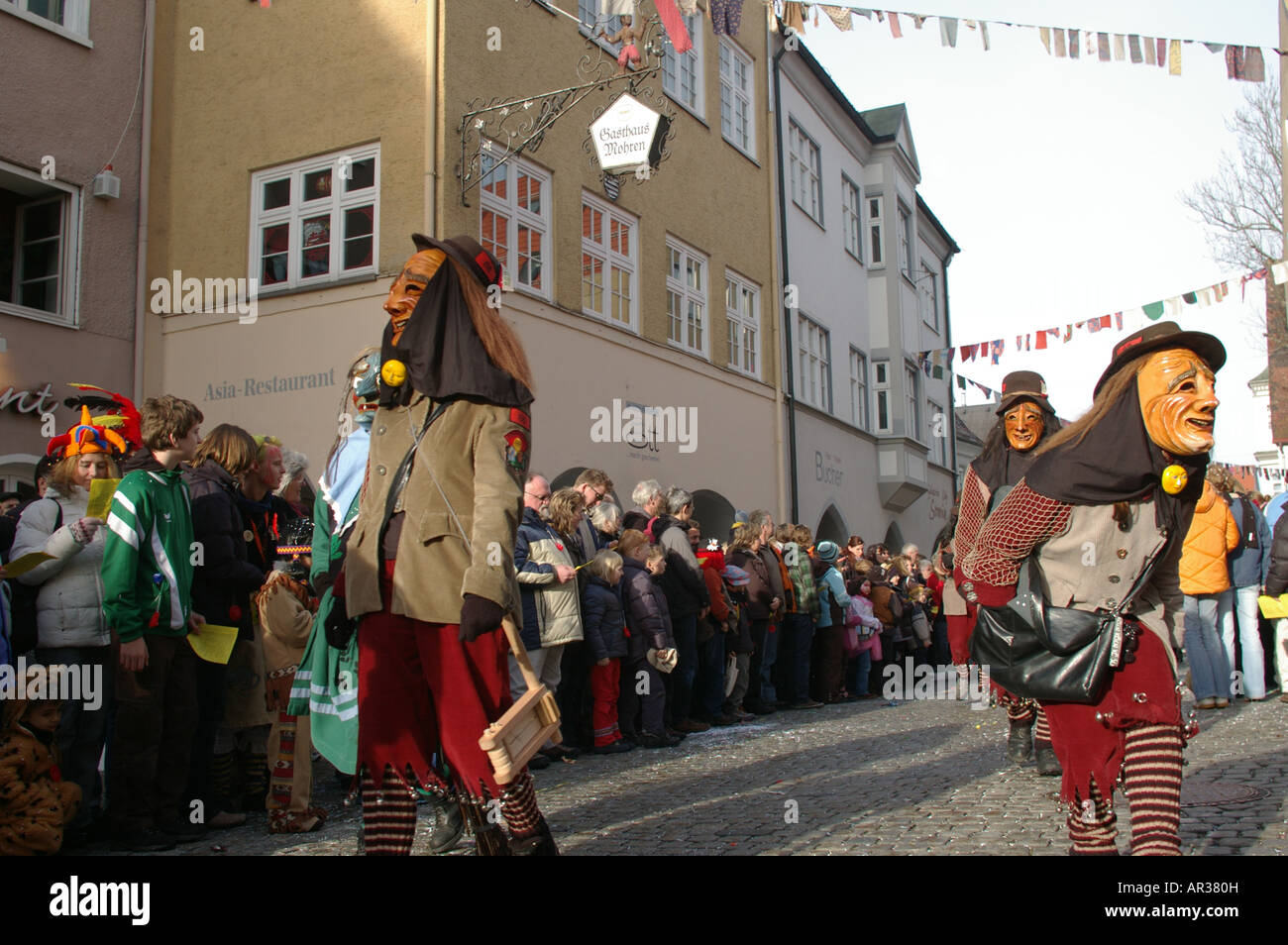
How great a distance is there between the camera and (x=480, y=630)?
3574 millimetres

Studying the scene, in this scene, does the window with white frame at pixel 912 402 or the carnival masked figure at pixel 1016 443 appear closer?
the carnival masked figure at pixel 1016 443

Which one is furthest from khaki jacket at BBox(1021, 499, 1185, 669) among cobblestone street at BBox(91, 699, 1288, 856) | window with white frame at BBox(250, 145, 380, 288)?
window with white frame at BBox(250, 145, 380, 288)

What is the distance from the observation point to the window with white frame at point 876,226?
2933 centimetres

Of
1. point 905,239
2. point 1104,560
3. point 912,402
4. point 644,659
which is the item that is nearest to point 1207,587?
point 644,659

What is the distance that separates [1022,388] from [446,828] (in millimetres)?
3748

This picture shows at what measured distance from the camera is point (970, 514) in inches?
233

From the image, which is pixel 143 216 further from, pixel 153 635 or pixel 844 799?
pixel 844 799

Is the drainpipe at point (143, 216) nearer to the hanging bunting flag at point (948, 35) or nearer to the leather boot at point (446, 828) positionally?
the hanging bunting flag at point (948, 35)

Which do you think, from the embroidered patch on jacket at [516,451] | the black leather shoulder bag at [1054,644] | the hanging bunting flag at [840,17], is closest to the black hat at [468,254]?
the embroidered patch on jacket at [516,451]

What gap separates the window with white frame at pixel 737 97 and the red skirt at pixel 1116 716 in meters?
17.8

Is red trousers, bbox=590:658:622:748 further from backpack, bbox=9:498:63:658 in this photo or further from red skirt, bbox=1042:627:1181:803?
red skirt, bbox=1042:627:1181:803

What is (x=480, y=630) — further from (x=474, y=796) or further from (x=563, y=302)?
(x=563, y=302)
